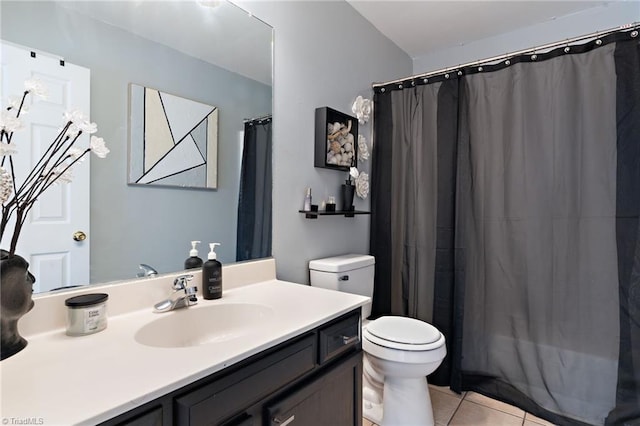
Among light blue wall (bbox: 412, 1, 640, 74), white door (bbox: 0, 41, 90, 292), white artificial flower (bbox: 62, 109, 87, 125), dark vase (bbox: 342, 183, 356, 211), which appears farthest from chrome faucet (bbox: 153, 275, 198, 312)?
light blue wall (bbox: 412, 1, 640, 74)

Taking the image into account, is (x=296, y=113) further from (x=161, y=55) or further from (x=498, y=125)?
(x=498, y=125)

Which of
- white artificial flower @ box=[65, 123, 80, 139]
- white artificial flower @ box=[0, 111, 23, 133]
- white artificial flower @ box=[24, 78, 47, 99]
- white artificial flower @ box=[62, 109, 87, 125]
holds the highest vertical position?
white artificial flower @ box=[24, 78, 47, 99]

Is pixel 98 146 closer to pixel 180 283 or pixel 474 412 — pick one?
pixel 180 283

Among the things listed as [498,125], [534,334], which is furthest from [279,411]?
[498,125]

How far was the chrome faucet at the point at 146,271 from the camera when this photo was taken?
1.15 metres

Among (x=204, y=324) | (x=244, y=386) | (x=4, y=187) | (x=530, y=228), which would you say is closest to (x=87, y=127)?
(x=4, y=187)

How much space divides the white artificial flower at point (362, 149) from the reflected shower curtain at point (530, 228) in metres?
0.20

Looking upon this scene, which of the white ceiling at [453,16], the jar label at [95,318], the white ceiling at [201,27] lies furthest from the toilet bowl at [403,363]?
the white ceiling at [453,16]

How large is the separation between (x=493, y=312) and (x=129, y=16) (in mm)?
2302

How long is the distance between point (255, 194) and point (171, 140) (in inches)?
17.5

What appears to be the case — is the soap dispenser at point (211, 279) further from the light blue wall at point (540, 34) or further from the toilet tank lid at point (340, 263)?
the light blue wall at point (540, 34)

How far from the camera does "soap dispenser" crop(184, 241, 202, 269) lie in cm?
129

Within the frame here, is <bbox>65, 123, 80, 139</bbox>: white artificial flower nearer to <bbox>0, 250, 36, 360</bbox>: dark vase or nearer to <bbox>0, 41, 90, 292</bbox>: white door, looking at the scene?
<bbox>0, 41, 90, 292</bbox>: white door

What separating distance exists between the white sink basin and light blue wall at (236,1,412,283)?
48 centimetres
